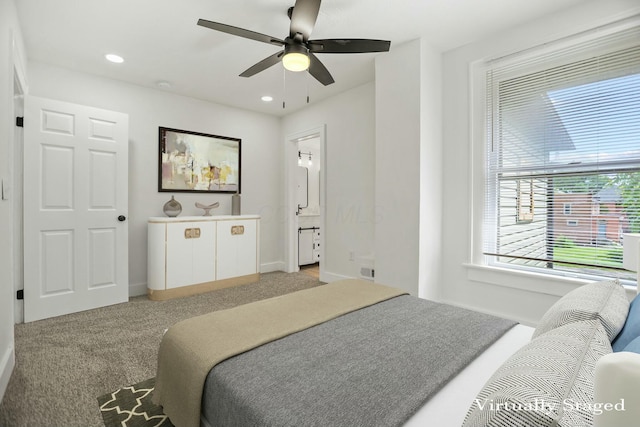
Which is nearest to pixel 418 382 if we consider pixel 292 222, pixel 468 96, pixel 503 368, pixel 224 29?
pixel 503 368

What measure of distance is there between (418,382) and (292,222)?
13.9ft

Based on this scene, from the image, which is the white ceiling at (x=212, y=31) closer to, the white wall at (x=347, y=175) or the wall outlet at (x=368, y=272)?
the white wall at (x=347, y=175)

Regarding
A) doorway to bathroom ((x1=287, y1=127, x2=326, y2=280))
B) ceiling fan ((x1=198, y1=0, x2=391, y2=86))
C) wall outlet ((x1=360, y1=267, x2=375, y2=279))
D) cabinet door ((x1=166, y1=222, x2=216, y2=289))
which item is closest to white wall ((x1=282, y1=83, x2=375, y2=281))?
doorway to bathroom ((x1=287, y1=127, x2=326, y2=280))

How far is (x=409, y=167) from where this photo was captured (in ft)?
9.65

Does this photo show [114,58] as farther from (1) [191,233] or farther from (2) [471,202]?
(2) [471,202]

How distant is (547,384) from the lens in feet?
2.05

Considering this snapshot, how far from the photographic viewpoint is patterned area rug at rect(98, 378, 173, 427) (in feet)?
5.18

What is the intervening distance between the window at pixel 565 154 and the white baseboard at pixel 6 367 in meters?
3.52

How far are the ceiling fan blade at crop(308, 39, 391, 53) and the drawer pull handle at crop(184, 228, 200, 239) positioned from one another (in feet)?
8.38

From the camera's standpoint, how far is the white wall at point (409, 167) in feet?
9.48

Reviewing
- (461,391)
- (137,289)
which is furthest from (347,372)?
(137,289)

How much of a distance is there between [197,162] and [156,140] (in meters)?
0.56

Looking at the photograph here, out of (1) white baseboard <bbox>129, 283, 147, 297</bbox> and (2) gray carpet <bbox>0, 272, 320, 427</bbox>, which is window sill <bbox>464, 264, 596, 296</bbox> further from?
(1) white baseboard <bbox>129, 283, 147, 297</bbox>

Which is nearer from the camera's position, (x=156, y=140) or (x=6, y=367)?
(x=6, y=367)
